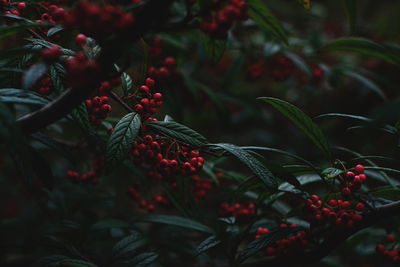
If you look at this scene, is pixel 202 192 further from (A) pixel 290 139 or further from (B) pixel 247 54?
(A) pixel 290 139

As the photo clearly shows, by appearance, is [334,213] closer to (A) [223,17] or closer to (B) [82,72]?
(A) [223,17]

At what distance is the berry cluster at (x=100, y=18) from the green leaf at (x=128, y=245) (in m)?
0.67

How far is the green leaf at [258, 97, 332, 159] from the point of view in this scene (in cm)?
76

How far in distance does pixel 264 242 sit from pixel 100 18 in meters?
0.65

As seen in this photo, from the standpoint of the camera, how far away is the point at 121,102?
730 millimetres

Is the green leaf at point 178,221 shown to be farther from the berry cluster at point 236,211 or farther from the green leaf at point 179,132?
the green leaf at point 179,132

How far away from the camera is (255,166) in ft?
2.30

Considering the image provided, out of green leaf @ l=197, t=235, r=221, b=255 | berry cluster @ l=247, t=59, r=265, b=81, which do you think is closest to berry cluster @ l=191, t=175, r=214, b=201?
green leaf @ l=197, t=235, r=221, b=255

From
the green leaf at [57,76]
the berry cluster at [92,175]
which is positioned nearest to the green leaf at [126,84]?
the green leaf at [57,76]

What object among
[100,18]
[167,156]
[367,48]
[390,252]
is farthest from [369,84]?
[100,18]

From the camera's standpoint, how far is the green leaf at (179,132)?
71cm

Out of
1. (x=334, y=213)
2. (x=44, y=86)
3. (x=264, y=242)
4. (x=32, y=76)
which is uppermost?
(x=32, y=76)

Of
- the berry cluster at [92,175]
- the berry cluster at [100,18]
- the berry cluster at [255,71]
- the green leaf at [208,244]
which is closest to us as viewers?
the berry cluster at [100,18]

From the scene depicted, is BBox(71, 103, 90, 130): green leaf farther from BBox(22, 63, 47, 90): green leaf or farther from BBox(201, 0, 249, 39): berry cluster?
BBox(201, 0, 249, 39): berry cluster
